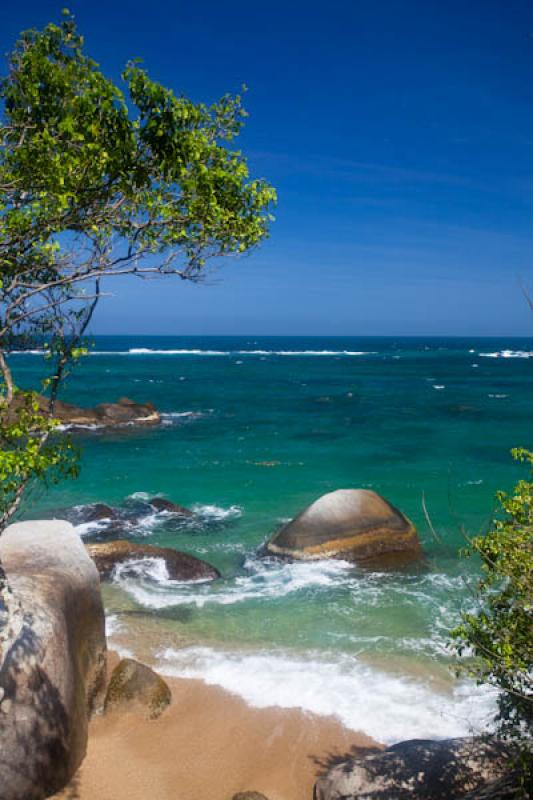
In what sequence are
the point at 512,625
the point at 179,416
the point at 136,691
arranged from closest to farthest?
the point at 512,625 < the point at 136,691 < the point at 179,416

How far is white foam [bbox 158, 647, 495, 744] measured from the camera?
11.0 meters

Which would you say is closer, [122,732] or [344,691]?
[122,732]

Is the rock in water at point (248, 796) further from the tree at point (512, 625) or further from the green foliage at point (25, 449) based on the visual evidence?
the green foliage at point (25, 449)

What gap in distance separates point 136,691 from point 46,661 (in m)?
3.09

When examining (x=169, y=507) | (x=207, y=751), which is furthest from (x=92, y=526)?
(x=207, y=751)

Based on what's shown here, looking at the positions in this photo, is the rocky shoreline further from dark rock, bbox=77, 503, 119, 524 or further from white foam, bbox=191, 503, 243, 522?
white foam, bbox=191, 503, 243, 522

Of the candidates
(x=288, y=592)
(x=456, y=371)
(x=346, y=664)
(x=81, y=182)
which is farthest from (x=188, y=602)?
(x=456, y=371)

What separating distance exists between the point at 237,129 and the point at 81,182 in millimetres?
2267

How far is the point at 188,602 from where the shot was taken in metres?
16.2

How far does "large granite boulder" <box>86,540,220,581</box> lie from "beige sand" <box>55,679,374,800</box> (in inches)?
237

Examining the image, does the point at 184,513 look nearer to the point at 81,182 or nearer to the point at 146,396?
the point at 81,182

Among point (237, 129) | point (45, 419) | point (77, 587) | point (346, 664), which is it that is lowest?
point (346, 664)

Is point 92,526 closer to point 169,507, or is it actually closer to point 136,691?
point 169,507

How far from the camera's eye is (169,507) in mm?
25266
